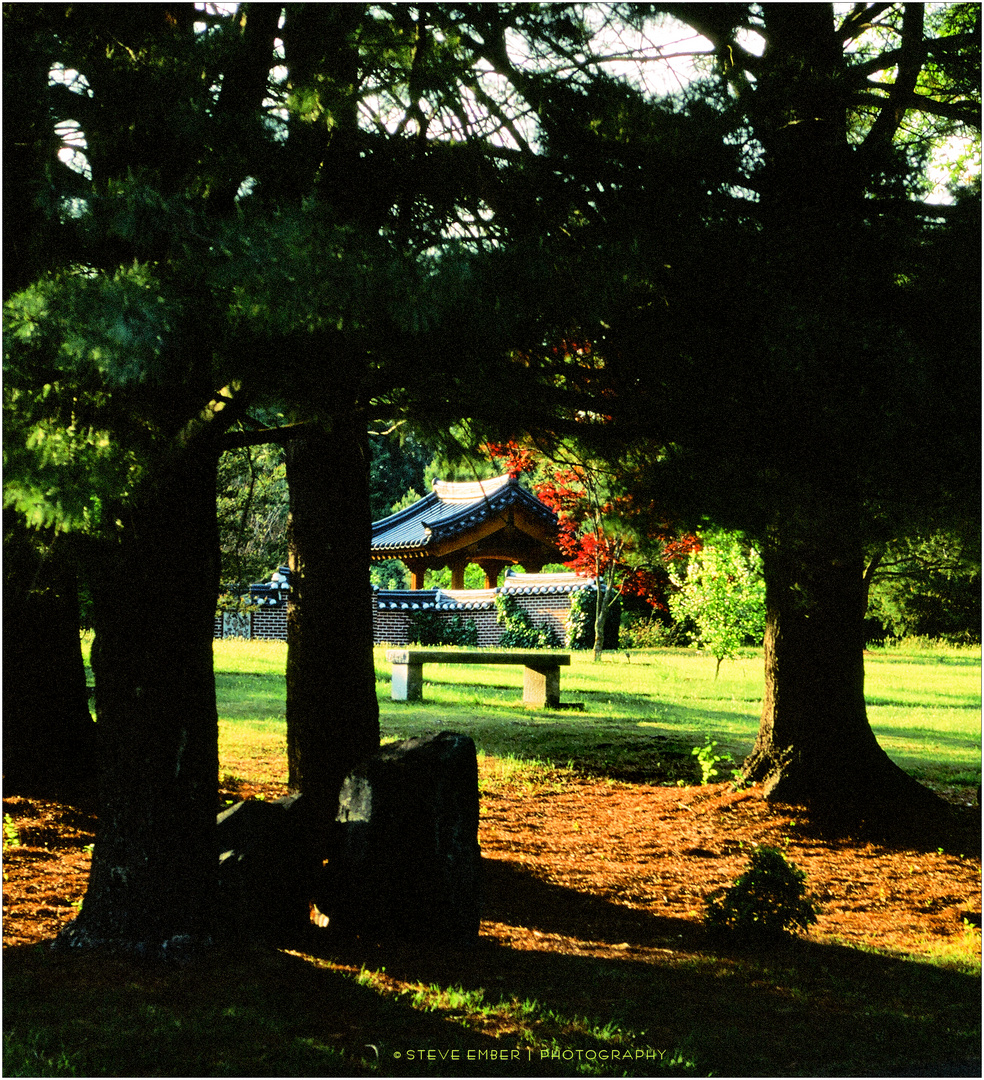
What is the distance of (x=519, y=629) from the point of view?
79.0 feet

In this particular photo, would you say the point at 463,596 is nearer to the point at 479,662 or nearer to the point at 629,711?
the point at 479,662

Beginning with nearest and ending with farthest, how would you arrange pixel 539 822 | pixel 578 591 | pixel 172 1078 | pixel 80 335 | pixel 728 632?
pixel 80 335 < pixel 172 1078 < pixel 539 822 < pixel 728 632 < pixel 578 591

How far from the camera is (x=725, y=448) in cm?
383

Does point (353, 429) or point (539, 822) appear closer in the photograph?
point (353, 429)

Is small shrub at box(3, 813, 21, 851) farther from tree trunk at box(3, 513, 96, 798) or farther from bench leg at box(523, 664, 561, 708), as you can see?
bench leg at box(523, 664, 561, 708)

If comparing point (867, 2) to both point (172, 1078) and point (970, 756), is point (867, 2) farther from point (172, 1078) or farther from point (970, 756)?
point (970, 756)

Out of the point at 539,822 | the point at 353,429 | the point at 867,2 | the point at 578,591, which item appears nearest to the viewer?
the point at 353,429

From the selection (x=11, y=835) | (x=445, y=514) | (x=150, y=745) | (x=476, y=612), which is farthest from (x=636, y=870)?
(x=445, y=514)

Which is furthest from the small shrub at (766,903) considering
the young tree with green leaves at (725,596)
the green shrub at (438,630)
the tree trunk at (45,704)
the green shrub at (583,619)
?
the green shrub at (438,630)

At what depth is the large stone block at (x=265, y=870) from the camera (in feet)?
13.8

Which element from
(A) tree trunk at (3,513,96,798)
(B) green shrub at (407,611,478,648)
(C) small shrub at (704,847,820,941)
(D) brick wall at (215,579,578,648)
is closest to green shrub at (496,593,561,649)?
(D) brick wall at (215,579,578,648)

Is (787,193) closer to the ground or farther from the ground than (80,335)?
farther from the ground

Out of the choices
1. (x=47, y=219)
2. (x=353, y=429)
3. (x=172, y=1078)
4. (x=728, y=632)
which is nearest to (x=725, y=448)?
(x=353, y=429)

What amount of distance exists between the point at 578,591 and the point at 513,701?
950 cm
